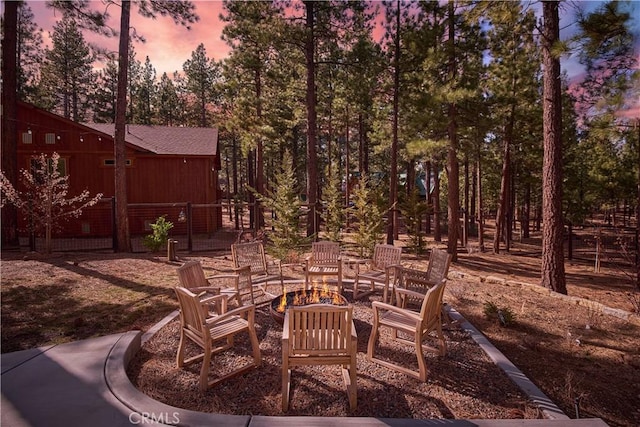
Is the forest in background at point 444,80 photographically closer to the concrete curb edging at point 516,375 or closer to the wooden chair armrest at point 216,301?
the concrete curb edging at point 516,375

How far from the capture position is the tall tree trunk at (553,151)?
8.05 meters

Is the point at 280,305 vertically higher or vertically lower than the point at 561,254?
lower

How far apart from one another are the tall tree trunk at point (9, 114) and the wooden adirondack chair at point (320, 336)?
45.0 feet

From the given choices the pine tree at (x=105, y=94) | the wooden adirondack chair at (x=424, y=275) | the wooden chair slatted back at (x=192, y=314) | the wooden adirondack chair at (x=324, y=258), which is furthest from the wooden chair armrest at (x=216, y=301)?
the pine tree at (x=105, y=94)

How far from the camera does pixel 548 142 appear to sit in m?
8.12

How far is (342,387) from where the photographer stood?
12.8ft

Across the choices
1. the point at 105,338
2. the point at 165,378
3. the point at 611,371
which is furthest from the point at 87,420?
the point at 611,371

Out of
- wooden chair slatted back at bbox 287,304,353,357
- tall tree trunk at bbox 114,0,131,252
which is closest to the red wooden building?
tall tree trunk at bbox 114,0,131,252

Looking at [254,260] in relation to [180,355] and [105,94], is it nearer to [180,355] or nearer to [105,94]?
[180,355]

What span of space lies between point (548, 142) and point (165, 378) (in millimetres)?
9208

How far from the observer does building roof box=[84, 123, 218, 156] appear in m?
18.7

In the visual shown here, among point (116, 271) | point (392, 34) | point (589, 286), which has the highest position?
point (392, 34)

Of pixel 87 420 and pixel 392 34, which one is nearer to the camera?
pixel 87 420

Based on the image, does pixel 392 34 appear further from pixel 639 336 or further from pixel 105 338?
pixel 105 338
